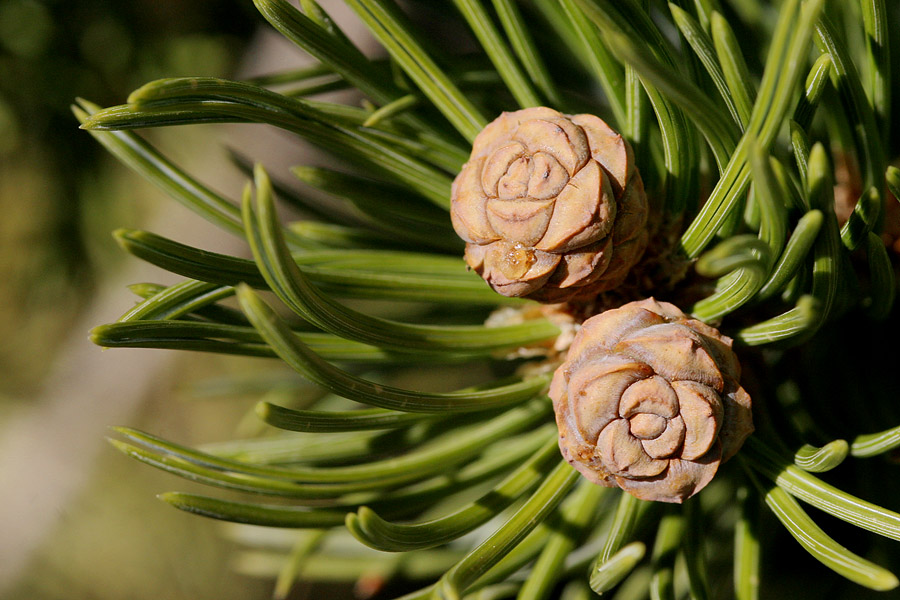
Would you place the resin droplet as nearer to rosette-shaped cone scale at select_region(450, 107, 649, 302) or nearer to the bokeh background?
rosette-shaped cone scale at select_region(450, 107, 649, 302)

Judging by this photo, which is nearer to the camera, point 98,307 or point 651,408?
point 651,408

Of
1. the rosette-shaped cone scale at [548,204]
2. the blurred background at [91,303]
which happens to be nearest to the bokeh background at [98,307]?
the blurred background at [91,303]

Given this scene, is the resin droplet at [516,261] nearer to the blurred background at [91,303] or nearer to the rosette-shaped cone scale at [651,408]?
the rosette-shaped cone scale at [651,408]

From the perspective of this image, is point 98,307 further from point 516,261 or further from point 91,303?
point 516,261

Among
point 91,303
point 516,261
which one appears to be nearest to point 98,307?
point 91,303

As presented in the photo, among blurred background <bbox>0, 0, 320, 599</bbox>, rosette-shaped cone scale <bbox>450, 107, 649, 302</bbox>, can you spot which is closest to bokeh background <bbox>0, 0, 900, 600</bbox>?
blurred background <bbox>0, 0, 320, 599</bbox>

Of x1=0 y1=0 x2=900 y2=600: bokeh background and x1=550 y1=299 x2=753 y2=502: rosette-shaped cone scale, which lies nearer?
x1=550 y1=299 x2=753 y2=502: rosette-shaped cone scale
